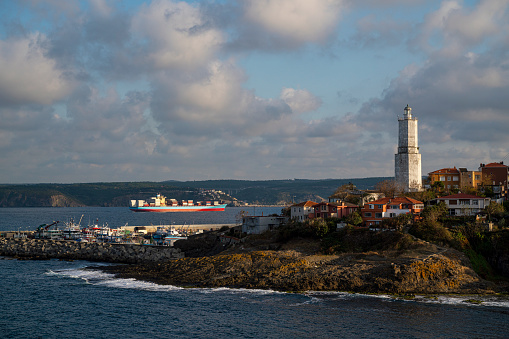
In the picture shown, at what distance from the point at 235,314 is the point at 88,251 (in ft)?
154

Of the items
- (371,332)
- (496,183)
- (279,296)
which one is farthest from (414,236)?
(496,183)

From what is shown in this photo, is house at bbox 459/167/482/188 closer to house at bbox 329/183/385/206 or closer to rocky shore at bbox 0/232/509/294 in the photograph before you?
house at bbox 329/183/385/206

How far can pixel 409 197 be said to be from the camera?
7406 centimetres

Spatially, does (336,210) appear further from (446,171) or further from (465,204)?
(446,171)

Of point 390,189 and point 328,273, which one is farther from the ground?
point 390,189

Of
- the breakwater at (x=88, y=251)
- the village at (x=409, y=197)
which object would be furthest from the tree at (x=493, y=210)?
the breakwater at (x=88, y=251)

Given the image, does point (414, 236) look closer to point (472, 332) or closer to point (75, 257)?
point (472, 332)

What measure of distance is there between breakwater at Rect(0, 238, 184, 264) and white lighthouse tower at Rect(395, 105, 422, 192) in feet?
121

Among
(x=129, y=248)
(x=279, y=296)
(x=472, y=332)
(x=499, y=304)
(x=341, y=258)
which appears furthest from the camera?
(x=129, y=248)

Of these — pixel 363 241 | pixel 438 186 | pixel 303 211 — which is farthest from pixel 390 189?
pixel 363 241

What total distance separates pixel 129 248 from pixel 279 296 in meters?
39.5

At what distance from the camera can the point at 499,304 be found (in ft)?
136

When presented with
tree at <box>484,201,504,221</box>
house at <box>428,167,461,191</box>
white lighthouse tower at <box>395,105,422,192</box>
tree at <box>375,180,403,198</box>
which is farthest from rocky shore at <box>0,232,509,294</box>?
house at <box>428,167,461,191</box>

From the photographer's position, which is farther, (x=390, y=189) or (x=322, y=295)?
(x=390, y=189)
